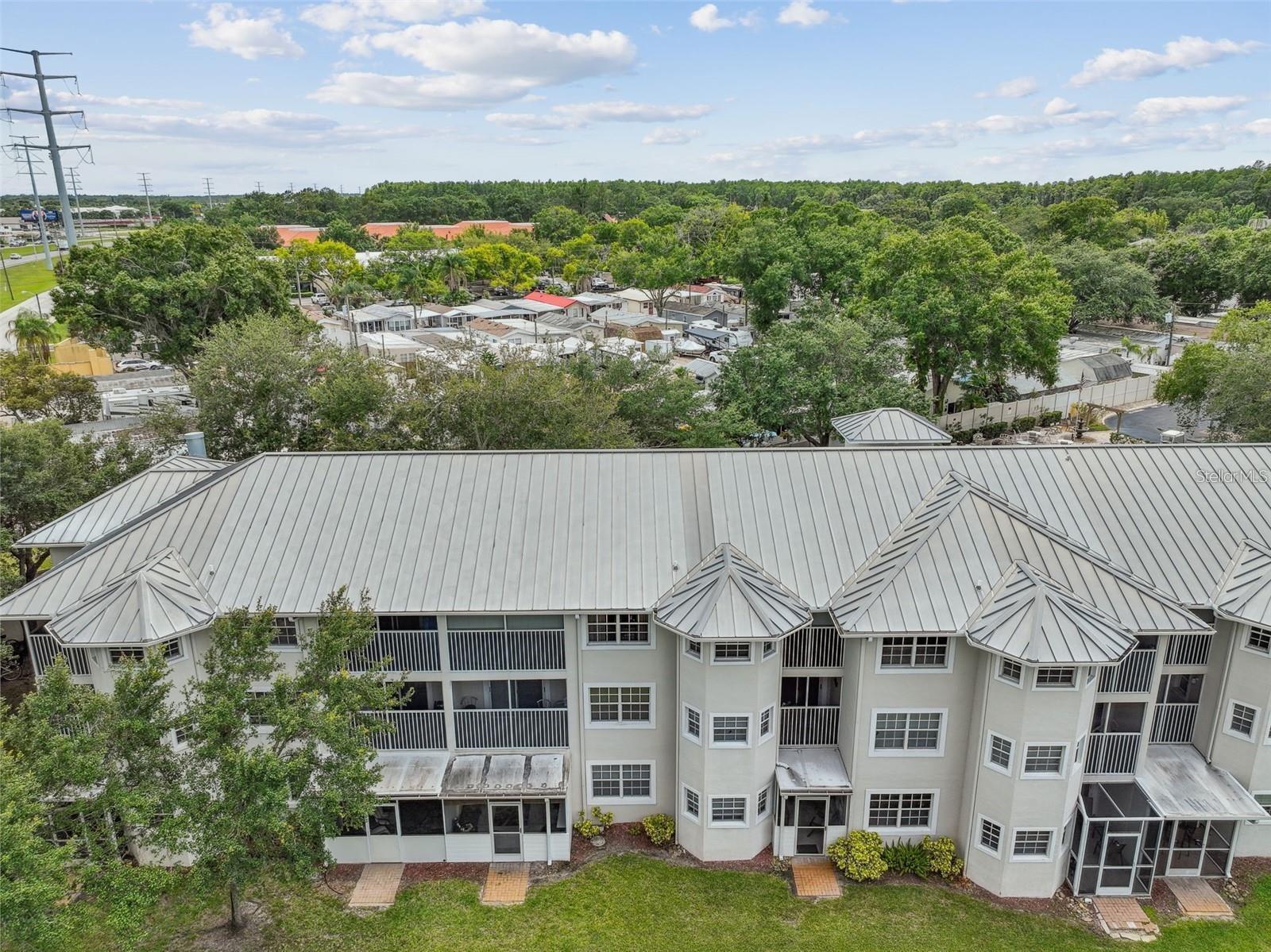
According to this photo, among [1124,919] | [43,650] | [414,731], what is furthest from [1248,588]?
[43,650]

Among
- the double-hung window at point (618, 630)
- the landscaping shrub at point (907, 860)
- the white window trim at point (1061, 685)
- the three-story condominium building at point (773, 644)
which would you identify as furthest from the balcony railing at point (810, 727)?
the white window trim at point (1061, 685)

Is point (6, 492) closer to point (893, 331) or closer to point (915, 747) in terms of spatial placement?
point (915, 747)

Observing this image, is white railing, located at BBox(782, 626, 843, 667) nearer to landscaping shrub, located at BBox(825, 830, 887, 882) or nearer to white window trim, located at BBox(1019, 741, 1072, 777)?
landscaping shrub, located at BBox(825, 830, 887, 882)

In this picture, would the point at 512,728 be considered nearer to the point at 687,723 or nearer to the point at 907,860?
the point at 687,723

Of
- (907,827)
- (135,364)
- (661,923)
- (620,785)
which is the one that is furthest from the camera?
(135,364)

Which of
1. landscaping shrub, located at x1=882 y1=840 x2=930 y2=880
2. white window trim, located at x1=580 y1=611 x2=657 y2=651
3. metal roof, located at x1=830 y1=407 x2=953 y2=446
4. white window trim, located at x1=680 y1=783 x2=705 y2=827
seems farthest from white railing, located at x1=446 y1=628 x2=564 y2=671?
metal roof, located at x1=830 y1=407 x2=953 y2=446

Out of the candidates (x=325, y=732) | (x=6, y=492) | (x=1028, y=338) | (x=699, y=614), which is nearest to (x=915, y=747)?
(x=699, y=614)
